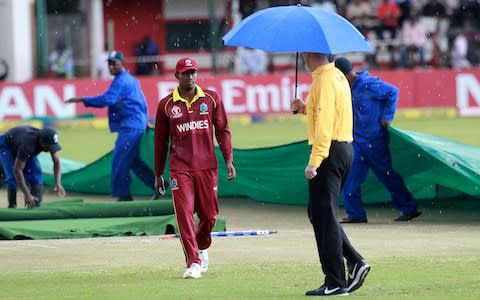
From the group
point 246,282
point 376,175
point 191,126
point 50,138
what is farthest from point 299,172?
point 246,282

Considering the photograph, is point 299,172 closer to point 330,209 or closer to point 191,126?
point 191,126

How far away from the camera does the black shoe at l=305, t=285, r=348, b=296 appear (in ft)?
30.3

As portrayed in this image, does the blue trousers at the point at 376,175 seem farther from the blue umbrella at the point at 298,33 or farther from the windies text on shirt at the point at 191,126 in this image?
the blue umbrella at the point at 298,33

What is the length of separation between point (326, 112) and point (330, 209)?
72 cm

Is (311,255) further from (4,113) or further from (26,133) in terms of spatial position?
(4,113)

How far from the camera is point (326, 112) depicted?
29.8 feet

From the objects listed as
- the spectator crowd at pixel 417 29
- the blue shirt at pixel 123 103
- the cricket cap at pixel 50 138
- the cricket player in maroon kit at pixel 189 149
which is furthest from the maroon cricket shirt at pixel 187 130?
the spectator crowd at pixel 417 29

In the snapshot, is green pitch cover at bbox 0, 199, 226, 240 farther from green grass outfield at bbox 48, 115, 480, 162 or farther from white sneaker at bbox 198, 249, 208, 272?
green grass outfield at bbox 48, 115, 480, 162

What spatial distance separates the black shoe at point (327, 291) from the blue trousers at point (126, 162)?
26.9ft

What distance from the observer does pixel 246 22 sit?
10.3 meters

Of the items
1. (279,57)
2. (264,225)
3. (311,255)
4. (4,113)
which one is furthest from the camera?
(279,57)

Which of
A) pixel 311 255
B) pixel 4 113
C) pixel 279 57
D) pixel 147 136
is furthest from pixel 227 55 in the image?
pixel 311 255

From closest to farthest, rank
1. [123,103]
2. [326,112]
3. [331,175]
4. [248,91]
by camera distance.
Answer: [326,112], [331,175], [123,103], [248,91]

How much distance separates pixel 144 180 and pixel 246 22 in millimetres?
7369
